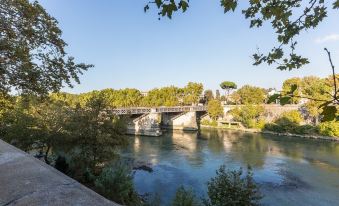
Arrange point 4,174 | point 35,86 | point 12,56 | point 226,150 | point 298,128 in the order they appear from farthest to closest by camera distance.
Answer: point 298,128 < point 226,150 < point 35,86 < point 12,56 < point 4,174

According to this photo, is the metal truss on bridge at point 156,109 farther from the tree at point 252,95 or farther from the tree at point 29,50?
the tree at point 29,50

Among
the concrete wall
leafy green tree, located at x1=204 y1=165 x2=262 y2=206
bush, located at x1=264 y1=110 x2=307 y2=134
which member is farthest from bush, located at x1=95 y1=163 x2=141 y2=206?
bush, located at x1=264 y1=110 x2=307 y2=134

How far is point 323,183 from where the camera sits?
70.7 ft

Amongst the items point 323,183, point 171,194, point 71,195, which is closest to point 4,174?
point 71,195

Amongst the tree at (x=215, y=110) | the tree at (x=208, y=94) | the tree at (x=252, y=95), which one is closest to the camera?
the tree at (x=252, y=95)

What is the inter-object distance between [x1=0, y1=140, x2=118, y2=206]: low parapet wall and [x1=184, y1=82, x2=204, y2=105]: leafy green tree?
74.3 metres

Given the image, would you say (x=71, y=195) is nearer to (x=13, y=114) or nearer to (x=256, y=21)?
(x=256, y=21)

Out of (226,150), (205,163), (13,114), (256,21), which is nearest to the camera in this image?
(256,21)

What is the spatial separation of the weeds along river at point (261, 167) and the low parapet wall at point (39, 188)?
528 inches

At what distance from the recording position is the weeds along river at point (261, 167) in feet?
63.9

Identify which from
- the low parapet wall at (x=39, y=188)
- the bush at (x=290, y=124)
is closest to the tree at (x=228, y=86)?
the bush at (x=290, y=124)

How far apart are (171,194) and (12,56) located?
13.3m

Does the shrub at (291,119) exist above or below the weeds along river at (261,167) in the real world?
above

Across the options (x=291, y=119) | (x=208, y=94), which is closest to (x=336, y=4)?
(x=291, y=119)
